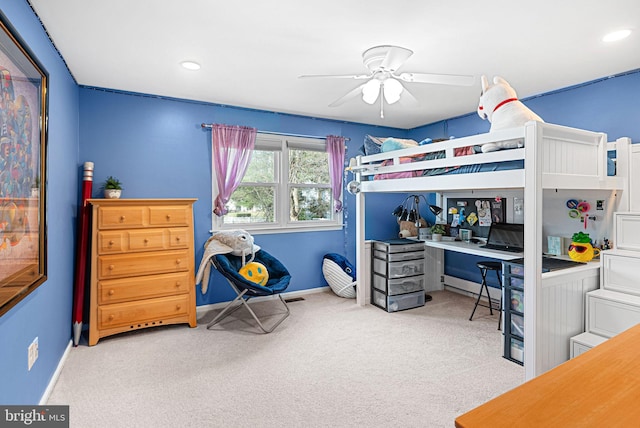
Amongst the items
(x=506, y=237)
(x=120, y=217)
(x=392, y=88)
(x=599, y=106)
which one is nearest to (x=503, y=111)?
(x=392, y=88)

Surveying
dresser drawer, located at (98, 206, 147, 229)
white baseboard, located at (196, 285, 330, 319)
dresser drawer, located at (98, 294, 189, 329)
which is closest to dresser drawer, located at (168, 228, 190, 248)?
dresser drawer, located at (98, 206, 147, 229)

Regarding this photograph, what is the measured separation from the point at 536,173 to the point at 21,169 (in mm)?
2849

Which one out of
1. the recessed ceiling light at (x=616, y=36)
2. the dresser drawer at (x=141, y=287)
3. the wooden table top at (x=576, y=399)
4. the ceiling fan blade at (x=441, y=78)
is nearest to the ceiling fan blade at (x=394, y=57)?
the ceiling fan blade at (x=441, y=78)

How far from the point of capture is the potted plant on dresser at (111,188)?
3.29m

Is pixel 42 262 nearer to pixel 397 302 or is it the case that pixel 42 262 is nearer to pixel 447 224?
pixel 397 302

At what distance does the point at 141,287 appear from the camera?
3205 millimetres

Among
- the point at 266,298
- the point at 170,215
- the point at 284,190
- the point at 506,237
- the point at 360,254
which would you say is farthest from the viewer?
the point at 284,190

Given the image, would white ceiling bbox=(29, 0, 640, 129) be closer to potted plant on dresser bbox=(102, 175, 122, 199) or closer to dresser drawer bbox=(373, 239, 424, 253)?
potted plant on dresser bbox=(102, 175, 122, 199)

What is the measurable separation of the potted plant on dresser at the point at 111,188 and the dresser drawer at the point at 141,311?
1.03 metres

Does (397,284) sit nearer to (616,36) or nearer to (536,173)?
(536,173)

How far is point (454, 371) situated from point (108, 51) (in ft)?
11.5

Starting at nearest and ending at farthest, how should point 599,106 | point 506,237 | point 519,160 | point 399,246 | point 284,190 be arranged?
point 519,160, point 599,106, point 506,237, point 399,246, point 284,190

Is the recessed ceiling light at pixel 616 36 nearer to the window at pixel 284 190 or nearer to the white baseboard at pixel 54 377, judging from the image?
the window at pixel 284 190

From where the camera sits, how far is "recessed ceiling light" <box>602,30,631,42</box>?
230cm
